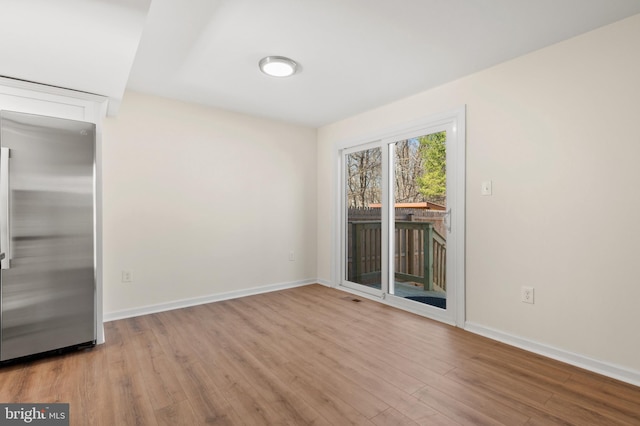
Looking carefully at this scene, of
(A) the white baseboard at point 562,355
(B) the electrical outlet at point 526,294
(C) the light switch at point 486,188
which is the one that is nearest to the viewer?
(A) the white baseboard at point 562,355

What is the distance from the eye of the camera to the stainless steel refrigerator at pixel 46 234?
2162mm

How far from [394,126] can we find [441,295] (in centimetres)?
197

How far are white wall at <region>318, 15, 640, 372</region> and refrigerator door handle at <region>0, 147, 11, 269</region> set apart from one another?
3617mm

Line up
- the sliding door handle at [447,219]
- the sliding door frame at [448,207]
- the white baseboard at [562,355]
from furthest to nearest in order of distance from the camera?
the sliding door handle at [447,219], the sliding door frame at [448,207], the white baseboard at [562,355]

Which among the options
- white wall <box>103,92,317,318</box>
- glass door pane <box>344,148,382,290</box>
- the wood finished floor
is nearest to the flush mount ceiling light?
white wall <box>103,92,317,318</box>

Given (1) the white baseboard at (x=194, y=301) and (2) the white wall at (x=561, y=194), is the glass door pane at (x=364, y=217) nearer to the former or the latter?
(1) the white baseboard at (x=194, y=301)

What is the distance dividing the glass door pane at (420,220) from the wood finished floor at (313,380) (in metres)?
0.66

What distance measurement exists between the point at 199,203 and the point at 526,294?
341 centimetres

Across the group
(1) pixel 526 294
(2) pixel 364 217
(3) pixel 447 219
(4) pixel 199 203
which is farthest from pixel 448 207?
(4) pixel 199 203

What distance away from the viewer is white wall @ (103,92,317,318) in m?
3.22

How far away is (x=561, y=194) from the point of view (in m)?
2.33

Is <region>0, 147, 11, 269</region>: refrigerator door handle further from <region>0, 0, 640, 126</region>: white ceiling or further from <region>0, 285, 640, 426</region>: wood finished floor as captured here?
<region>0, 285, 640, 426</region>: wood finished floor

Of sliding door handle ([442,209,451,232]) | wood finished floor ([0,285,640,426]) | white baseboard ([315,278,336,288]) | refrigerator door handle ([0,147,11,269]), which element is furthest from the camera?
white baseboard ([315,278,336,288])

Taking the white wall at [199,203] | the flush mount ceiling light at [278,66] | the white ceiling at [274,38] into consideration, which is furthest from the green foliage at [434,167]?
the white wall at [199,203]
